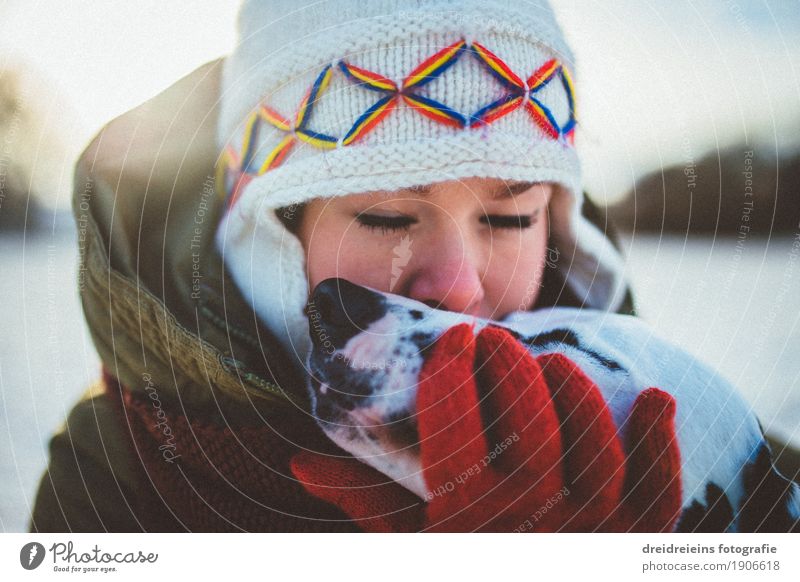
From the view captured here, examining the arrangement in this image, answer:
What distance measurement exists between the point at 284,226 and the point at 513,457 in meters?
0.26

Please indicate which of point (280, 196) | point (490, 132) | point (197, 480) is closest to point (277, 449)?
point (197, 480)

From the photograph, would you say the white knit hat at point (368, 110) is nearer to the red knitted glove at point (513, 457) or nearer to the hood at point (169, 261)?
the hood at point (169, 261)

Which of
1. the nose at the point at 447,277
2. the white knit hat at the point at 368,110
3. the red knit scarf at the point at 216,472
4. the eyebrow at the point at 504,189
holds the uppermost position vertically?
the white knit hat at the point at 368,110

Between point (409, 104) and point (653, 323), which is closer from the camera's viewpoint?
point (409, 104)

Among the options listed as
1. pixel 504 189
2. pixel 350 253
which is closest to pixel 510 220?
pixel 504 189

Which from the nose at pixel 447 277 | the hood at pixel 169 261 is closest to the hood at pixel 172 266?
the hood at pixel 169 261

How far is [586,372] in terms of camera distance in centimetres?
68

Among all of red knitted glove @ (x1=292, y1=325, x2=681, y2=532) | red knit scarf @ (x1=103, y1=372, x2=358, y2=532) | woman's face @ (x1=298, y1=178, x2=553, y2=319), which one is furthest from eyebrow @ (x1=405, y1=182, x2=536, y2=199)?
red knit scarf @ (x1=103, y1=372, x2=358, y2=532)

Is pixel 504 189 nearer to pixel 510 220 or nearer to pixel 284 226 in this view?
pixel 510 220

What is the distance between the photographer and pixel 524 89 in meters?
0.65

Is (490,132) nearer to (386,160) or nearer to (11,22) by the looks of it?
(386,160)

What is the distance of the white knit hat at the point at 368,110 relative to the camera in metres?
0.63

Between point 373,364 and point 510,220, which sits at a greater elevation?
point 510,220

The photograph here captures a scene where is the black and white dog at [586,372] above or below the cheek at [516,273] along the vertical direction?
below
